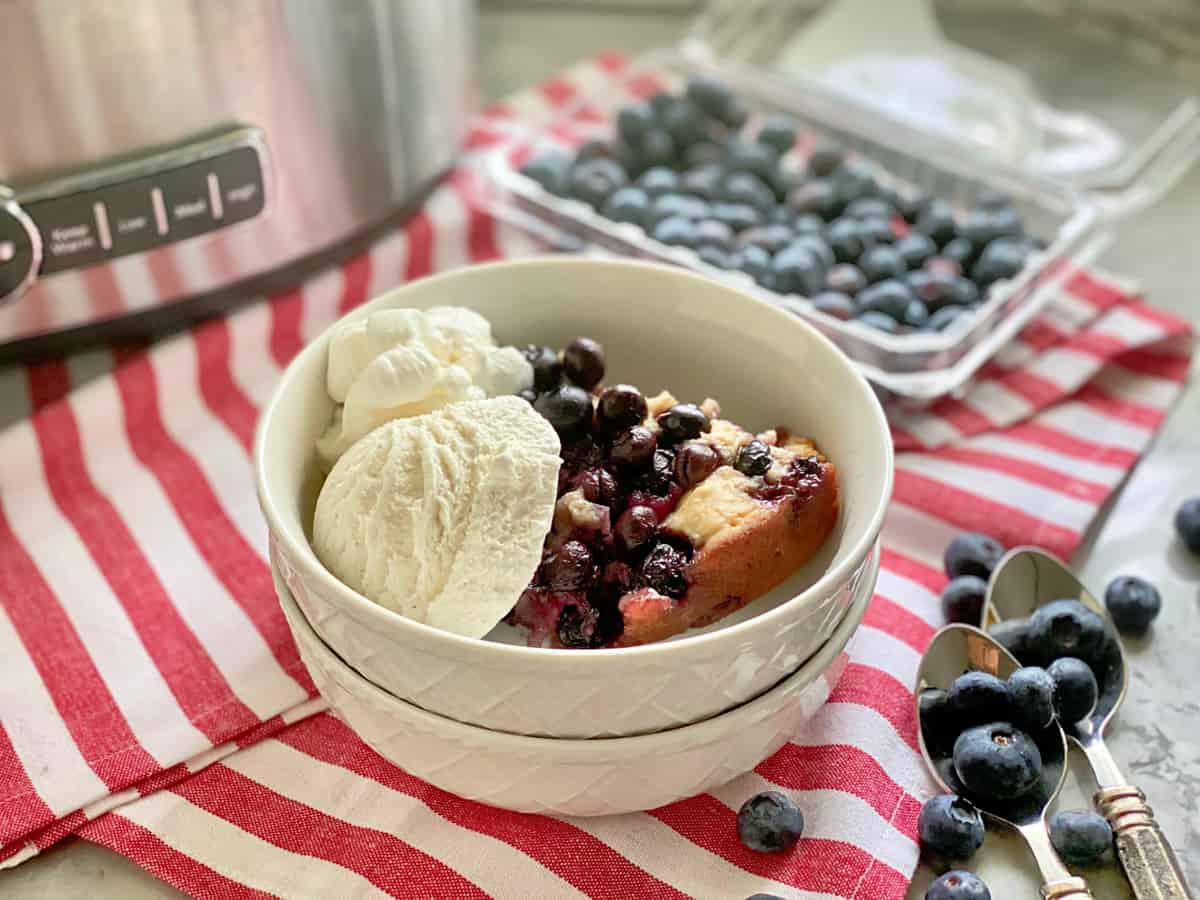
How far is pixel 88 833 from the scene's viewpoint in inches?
26.8

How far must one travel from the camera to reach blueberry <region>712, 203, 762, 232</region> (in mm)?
1096

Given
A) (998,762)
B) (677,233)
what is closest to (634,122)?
(677,233)

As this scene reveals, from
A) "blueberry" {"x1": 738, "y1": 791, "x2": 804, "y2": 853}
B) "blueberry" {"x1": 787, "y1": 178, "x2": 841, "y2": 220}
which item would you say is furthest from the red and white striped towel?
"blueberry" {"x1": 787, "y1": 178, "x2": 841, "y2": 220}

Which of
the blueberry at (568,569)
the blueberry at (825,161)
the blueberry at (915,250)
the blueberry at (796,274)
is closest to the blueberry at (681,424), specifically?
the blueberry at (568,569)

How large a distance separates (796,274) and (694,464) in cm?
36

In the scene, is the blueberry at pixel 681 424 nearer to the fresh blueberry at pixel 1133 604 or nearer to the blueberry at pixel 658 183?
the fresh blueberry at pixel 1133 604

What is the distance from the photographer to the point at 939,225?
1.10m

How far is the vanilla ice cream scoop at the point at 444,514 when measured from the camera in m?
0.63

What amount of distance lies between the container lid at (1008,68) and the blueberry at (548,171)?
10.2 inches

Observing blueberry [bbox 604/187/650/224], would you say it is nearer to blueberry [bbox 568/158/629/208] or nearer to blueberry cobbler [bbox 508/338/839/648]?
blueberry [bbox 568/158/629/208]

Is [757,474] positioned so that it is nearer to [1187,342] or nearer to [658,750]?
[658,750]

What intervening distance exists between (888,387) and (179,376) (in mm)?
568

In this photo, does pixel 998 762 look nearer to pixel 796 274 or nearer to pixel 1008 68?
pixel 796 274

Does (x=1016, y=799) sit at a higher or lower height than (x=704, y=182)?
lower
